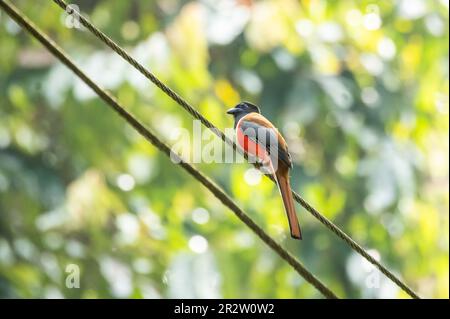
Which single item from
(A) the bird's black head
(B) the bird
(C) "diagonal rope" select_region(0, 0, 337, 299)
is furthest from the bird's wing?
(C) "diagonal rope" select_region(0, 0, 337, 299)

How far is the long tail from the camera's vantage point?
13.2ft

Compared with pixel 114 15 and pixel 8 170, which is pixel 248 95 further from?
pixel 8 170

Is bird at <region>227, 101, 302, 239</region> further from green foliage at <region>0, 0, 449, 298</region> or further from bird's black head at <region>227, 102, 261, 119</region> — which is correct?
green foliage at <region>0, 0, 449, 298</region>

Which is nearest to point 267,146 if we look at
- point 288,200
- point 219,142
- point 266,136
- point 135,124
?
point 266,136

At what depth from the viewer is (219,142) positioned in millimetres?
7910

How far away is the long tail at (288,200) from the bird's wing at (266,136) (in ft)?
0.23

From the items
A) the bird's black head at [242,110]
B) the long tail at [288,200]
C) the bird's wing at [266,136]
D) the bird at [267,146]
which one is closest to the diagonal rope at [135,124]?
the long tail at [288,200]

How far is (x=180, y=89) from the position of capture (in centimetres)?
787

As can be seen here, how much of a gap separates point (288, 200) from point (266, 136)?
59cm

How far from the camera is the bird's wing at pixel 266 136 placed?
4680 millimetres

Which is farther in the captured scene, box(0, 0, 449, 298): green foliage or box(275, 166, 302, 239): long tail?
box(0, 0, 449, 298): green foliage

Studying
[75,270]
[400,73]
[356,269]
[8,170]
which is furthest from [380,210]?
[8,170]

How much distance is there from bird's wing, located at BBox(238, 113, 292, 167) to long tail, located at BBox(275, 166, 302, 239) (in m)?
0.07

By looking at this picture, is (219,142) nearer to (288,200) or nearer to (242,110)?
(242,110)
